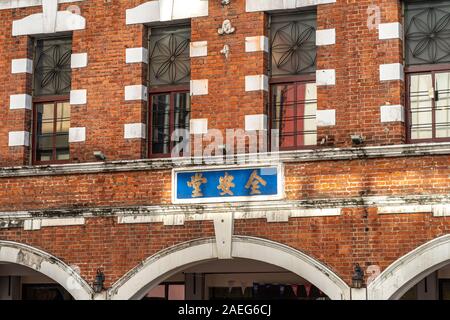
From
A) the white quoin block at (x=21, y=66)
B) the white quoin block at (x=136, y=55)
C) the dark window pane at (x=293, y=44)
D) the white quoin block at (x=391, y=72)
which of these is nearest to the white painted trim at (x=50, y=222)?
the white quoin block at (x=21, y=66)

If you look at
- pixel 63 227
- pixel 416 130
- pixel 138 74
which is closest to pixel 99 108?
pixel 138 74

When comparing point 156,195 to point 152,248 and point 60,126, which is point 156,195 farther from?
point 60,126

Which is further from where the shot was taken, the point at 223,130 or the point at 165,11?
the point at 165,11

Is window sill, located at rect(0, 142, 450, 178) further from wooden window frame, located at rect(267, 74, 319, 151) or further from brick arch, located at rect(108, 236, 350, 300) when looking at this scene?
brick arch, located at rect(108, 236, 350, 300)

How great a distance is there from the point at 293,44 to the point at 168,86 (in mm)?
2257

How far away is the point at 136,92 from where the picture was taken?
57.9ft

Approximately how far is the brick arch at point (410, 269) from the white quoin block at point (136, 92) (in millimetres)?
4955

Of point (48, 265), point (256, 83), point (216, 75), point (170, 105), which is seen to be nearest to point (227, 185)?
point (256, 83)

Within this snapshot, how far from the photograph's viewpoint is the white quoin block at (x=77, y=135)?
1791 cm

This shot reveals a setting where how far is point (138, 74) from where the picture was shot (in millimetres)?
17672

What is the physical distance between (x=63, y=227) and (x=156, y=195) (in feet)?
5.77

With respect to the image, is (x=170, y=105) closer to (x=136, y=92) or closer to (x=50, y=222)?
(x=136, y=92)

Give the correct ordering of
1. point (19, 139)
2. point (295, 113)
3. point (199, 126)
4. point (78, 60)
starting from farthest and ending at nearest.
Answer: point (19, 139) < point (78, 60) < point (199, 126) < point (295, 113)

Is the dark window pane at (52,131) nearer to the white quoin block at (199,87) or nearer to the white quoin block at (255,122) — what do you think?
the white quoin block at (199,87)
